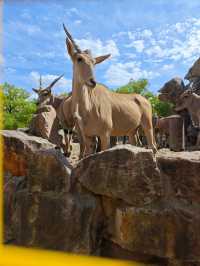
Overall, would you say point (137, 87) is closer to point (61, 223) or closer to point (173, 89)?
point (173, 89)

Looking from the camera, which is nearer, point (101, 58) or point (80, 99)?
point (80, 99)

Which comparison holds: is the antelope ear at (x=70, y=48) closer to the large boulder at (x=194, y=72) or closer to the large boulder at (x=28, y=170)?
the large boulder at (x=28, y=170)

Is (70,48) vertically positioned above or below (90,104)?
above

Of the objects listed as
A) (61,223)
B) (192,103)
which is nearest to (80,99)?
(61,223)

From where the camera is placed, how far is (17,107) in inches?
1139

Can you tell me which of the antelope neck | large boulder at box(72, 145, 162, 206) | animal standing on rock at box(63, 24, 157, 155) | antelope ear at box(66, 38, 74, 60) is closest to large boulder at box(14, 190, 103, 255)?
large boulder at box(72, 145, 162, 206)

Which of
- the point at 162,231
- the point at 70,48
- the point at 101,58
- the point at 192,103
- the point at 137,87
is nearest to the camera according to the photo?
the point at 162,231

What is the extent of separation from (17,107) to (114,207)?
28331mm

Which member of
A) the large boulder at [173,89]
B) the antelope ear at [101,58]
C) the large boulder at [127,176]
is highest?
the large boulder at [173,89]

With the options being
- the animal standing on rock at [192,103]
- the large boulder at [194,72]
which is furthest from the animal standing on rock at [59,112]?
the large boulder at [194,72]

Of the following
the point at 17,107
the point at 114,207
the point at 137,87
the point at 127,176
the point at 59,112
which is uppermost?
the point at 137,87

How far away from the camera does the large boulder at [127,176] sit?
2.03 m

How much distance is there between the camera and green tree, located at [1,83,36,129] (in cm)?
2672

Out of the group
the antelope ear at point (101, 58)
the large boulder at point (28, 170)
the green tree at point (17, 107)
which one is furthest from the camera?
the green tree at point (17, 107)
